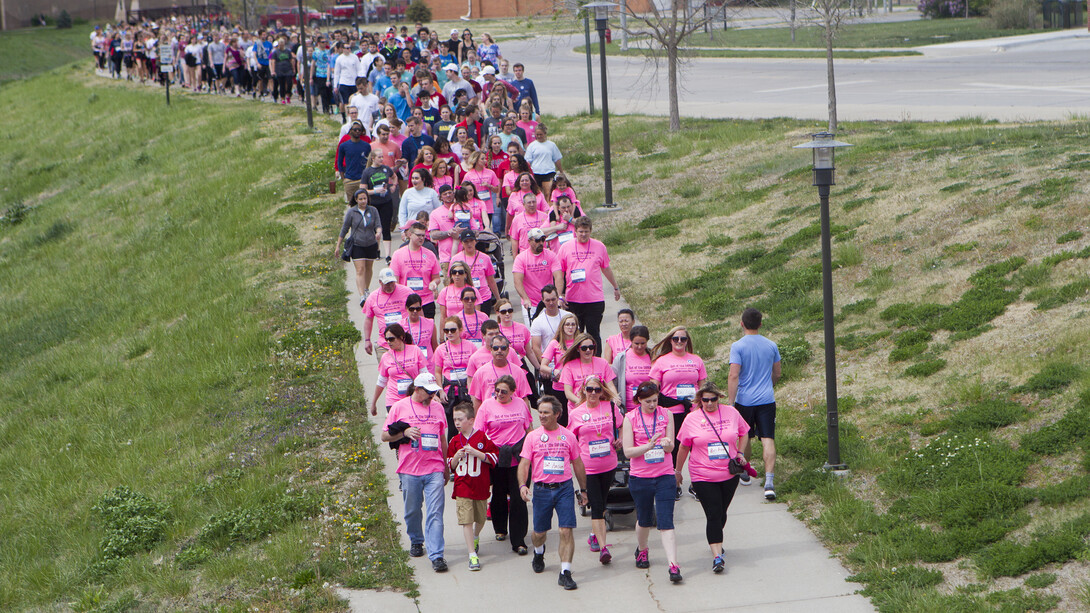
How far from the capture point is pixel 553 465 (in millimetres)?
9195

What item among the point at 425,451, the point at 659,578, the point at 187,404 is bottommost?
the point at 659,578

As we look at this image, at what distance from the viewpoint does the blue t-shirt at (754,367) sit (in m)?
10.5

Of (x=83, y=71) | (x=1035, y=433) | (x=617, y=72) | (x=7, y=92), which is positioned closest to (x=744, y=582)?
(x=1035, y=433)

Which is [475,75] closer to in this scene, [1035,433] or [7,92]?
[1035,433]

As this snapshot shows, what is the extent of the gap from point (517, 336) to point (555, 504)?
7.57 ft

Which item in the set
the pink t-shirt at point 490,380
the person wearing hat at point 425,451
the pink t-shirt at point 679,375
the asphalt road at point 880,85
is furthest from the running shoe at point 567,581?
the asphalt road at point 880,85

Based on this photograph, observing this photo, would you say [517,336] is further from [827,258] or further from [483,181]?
[483,181]

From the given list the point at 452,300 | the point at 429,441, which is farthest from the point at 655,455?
the point at 452,300

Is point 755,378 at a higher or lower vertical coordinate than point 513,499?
higher

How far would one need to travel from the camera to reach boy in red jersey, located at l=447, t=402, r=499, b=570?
952cm

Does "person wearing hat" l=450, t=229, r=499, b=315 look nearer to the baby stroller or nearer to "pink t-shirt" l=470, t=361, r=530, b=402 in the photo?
the baby stroller

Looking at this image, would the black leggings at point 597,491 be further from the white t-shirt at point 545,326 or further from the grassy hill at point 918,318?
the white t-shirt at point 545,326

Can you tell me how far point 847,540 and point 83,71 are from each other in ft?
187

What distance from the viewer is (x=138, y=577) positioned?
10.6 meters
